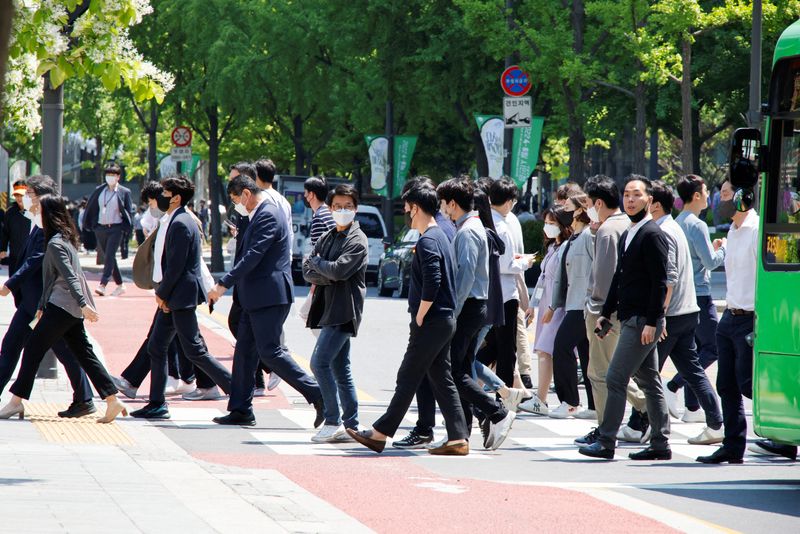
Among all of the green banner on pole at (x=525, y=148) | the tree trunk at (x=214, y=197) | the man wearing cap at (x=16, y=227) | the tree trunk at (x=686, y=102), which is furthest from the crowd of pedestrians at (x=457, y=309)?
the tree trunk at (x=214, y=197)

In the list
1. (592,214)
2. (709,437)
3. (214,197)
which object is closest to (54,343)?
(592,214)

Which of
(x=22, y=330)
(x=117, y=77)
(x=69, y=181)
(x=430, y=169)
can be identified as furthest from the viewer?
(x=69, y=181)

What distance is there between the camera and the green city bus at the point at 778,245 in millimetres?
8258

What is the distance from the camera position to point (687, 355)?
10047 mm

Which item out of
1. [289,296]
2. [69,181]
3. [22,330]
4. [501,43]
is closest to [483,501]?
[289,296]

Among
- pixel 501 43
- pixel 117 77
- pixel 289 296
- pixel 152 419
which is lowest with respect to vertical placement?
pixel 152 419

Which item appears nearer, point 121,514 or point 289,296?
point 121,514

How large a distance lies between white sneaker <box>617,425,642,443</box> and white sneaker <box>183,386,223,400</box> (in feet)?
11.9

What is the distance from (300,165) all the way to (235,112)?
19.9 ft

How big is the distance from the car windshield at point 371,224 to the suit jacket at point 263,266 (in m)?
19.5

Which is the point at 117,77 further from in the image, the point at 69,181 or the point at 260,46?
the point at 69,181

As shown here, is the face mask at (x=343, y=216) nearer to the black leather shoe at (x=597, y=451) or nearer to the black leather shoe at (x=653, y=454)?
the black leather shoe at (x=597, y=451)

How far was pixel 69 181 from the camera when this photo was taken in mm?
98812

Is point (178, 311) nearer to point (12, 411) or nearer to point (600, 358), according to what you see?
point (12, 411)
